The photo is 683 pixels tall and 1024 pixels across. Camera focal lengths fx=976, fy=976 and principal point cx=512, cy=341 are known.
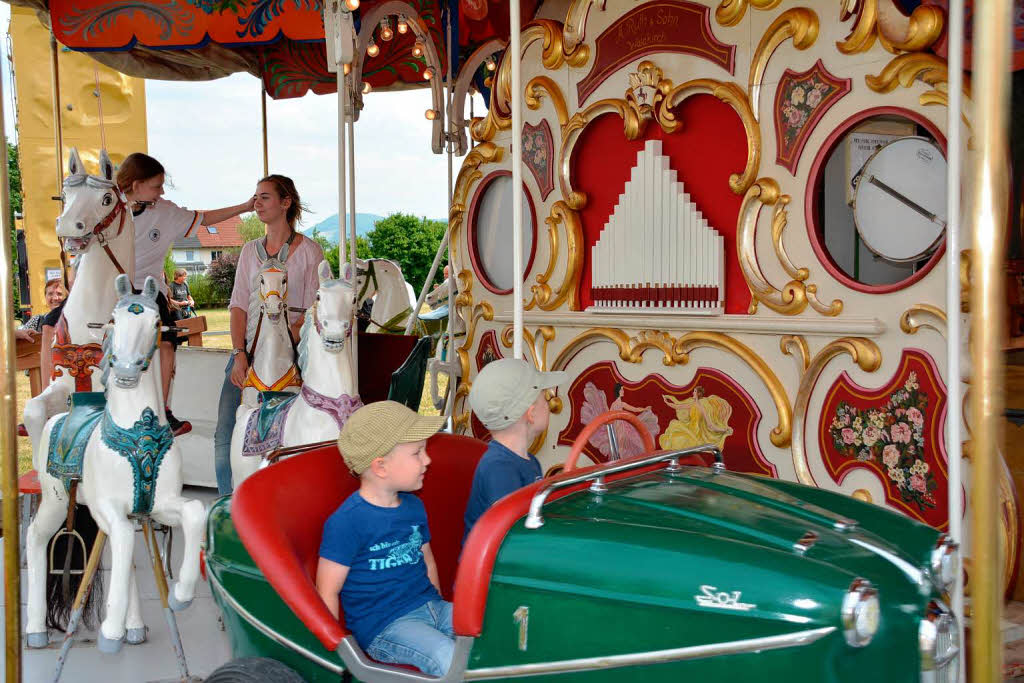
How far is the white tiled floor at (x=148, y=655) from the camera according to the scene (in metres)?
3.26

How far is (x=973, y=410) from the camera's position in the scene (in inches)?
53.1

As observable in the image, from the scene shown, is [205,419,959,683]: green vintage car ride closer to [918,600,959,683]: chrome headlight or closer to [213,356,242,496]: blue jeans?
[918,600,959,683]: chrome headlight

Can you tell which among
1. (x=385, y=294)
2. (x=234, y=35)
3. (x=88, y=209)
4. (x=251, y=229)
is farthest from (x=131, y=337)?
(x=251, y=229)

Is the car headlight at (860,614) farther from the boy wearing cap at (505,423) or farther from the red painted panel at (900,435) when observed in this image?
the red painted panel at (900,435)

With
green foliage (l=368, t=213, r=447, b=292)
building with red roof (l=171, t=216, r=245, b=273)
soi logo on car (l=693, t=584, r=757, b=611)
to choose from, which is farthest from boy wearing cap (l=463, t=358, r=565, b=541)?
building with red roof (l=171, t=216, r=245, b=273)

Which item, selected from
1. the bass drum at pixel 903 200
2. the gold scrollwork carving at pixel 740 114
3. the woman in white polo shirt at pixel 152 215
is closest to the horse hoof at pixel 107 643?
the woman in white polo shirt at pixel 152 215

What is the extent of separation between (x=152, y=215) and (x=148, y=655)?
1.96 metres

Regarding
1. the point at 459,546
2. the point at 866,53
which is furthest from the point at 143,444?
the point at 866,53

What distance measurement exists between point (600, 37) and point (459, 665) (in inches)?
109

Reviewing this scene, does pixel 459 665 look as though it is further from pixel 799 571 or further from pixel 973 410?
pixel 973 410

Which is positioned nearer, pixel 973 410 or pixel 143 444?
pixel 973 410

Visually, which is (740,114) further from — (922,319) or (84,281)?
(84,281)

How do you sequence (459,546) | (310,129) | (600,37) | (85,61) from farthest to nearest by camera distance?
(310,129) → (85,61) → (600,37) → (459,546)

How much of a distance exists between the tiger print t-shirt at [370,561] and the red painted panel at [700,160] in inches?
68.3
